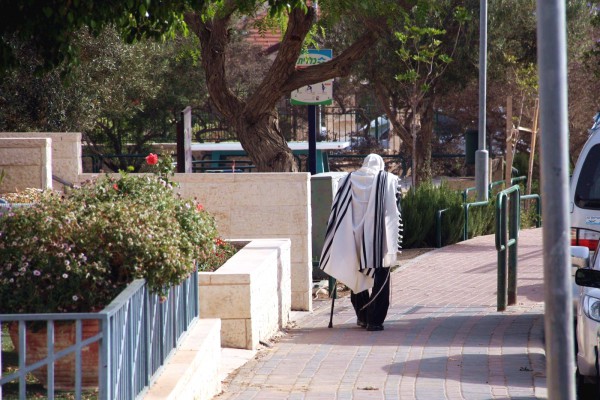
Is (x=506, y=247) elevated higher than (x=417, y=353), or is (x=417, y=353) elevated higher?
(x=506, y=247)

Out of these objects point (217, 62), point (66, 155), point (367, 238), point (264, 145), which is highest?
point (217, 62)

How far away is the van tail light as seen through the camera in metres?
8.29

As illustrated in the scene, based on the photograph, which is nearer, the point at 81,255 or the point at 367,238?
the point at 81,255

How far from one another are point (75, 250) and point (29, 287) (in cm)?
30

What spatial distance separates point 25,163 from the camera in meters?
12.3

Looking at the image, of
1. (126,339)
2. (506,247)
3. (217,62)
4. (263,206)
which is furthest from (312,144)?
(126,339)

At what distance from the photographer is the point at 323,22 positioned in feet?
54.0

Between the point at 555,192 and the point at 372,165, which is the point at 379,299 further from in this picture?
the point at 555,192

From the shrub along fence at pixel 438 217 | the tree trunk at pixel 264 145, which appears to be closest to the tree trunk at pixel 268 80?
the tree trunk at pixel 264 145

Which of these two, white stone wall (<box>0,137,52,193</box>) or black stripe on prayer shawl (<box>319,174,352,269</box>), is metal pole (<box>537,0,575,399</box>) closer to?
black stripe on prayer shawl (<box>319,174,352,269</box>)

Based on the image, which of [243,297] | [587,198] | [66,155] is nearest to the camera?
[243,297]

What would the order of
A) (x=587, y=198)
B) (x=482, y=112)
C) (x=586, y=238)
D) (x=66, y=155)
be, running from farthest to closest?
(x=482, y=112) → (x=66, y=155) → (x=587, y=198) → (x=586, y=238)

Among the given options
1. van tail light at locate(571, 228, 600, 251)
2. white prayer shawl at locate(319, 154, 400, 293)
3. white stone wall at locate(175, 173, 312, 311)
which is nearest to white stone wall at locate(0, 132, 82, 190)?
white stone wall at locate(175, 173, 312, 311)

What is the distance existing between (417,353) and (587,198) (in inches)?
79.7
